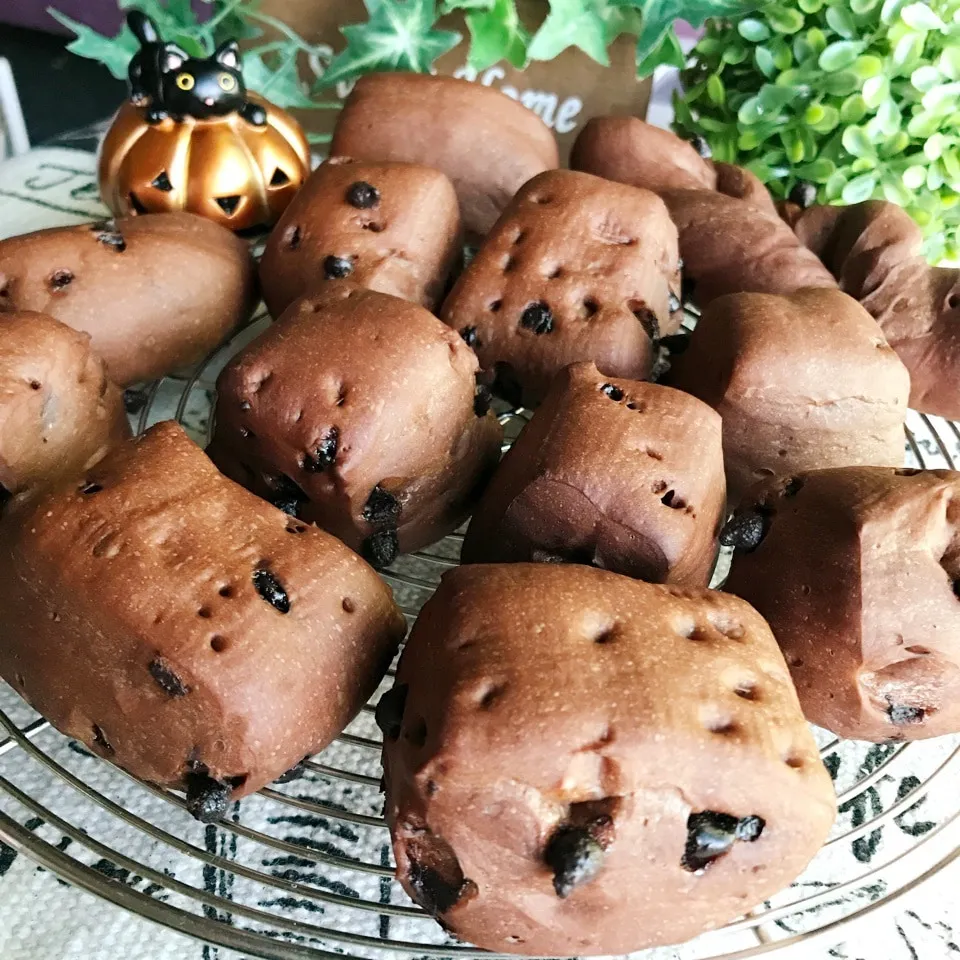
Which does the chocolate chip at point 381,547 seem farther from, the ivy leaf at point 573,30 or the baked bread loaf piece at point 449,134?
the ivy leaf at point 573,30

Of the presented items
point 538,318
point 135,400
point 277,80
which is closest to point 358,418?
point 538,318

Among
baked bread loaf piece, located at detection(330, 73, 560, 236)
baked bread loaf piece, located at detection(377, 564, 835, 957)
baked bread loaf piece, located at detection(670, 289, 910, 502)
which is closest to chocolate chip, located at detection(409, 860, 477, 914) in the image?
baked bread loaf piece, located at detection(377, 564, 835, 957)

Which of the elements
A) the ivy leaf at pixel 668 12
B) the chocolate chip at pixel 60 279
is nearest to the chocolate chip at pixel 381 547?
the chocolate chip at pixel 60 279

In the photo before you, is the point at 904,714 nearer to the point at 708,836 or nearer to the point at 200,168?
the point at 708,836

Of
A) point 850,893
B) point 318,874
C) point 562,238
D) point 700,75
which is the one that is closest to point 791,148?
point 700,75

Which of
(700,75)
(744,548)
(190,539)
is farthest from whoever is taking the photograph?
(700,75)

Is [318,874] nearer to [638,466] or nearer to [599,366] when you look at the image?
[638,466]
